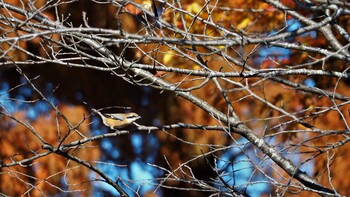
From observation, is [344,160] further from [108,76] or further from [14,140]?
[14,140]

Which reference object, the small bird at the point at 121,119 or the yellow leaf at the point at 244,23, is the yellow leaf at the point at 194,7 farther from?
the small bird at the point at 121,119

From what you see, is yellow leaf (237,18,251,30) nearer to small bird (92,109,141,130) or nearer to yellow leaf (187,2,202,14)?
yellow leaf (187,2,202,14)

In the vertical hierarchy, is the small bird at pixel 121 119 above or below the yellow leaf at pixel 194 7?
below

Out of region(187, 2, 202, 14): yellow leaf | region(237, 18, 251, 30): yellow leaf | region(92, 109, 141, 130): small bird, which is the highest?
region(187, 2, 202, 14): yellow leaf

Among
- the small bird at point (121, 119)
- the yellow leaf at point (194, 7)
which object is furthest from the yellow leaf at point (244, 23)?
the small bird at point (121, 119)

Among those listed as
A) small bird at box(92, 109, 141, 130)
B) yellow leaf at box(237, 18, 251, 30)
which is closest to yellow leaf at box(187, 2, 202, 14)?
yellow leaf at box(237, 18, 251, 30)

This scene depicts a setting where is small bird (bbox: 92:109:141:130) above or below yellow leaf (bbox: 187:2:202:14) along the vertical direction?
below

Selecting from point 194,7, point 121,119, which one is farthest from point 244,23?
point 121,119

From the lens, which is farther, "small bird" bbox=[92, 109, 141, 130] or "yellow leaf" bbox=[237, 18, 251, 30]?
"yellow leaf" bbox=[237, 18, 251, 30]

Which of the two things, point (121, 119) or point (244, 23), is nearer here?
point (121, 119)

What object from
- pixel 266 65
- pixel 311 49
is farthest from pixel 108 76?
pixel 311 49

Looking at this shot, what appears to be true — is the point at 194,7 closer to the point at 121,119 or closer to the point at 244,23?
the point at 244,23

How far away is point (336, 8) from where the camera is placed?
3.24 m

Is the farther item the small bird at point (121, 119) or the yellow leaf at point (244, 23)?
the yellow leaf at point (244, 23)
